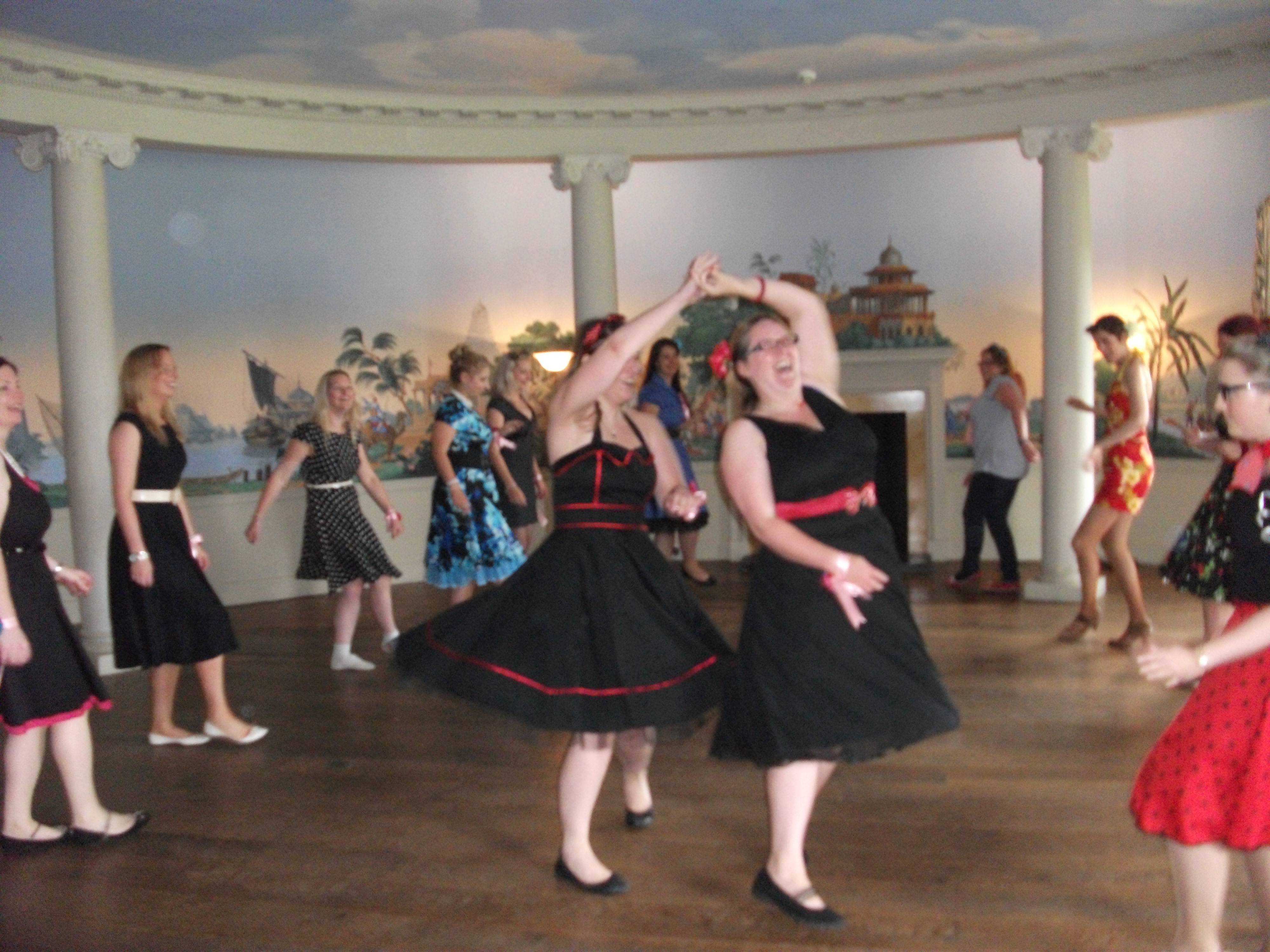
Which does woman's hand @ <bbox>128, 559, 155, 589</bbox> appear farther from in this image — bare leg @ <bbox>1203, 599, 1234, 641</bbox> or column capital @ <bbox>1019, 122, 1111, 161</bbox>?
column capital @ <bbox>1019, 122, 1111, 161</bbox>

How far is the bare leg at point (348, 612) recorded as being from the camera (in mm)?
6285

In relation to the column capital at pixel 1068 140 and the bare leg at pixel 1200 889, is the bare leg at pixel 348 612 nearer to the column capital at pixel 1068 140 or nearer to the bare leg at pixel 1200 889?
the bare leg at pixel 1200 889

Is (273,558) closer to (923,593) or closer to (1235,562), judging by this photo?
(923,593)

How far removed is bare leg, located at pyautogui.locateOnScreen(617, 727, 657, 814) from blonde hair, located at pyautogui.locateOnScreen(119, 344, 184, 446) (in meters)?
2.31

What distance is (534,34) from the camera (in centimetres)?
687

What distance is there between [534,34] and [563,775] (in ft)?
15.8

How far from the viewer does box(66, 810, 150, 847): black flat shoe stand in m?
3.99

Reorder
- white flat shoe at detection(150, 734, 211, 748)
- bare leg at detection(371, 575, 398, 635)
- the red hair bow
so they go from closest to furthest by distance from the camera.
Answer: the red hair bow, white flat shoe at detection(150, 734, 211, 748), bare leg at detection(371, 575, 398, 635)

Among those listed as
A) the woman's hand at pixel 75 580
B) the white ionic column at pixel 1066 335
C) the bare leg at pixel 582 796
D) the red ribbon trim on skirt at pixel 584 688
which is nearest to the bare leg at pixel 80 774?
the woman's hand at pixel 75 580

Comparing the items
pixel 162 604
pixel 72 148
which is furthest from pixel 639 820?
pixel 72 148

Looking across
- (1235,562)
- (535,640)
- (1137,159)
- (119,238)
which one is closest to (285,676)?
(535,640)

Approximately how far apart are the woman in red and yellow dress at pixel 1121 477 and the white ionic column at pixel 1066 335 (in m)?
1.27

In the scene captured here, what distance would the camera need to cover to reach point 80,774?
13.1 ft

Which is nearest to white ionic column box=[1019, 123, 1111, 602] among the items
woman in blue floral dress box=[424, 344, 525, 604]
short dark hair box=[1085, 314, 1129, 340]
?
short dark hair box=[1085, 314, 1129, 340]
